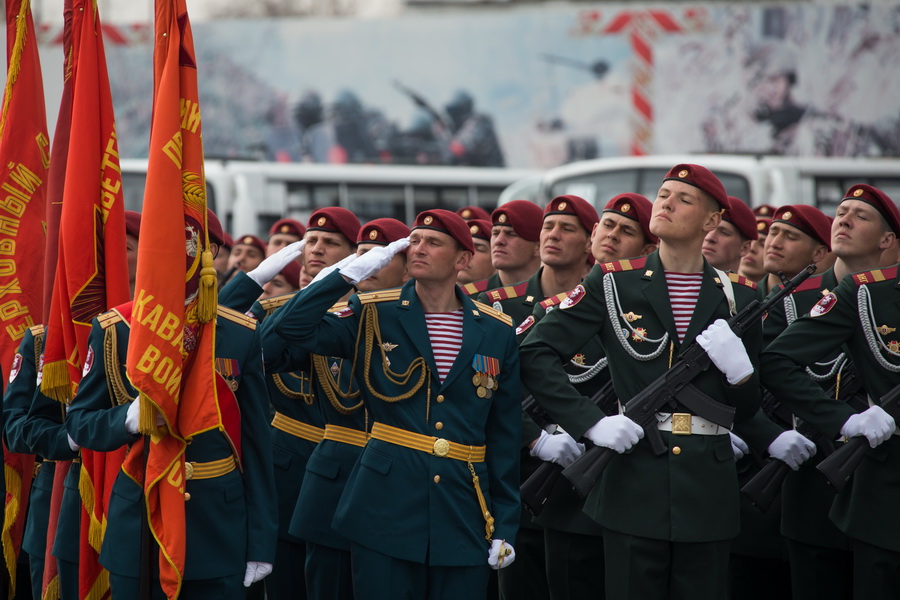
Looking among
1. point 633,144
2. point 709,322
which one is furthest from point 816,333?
point 633,144

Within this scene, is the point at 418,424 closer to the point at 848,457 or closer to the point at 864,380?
the point at 848,457

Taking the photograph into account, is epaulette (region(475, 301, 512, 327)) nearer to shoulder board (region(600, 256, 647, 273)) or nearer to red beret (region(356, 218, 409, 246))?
shoulder board (region(600, 256, 647, 273))

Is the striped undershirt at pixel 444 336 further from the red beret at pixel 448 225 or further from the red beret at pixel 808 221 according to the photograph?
the red beret at pixel 808 221

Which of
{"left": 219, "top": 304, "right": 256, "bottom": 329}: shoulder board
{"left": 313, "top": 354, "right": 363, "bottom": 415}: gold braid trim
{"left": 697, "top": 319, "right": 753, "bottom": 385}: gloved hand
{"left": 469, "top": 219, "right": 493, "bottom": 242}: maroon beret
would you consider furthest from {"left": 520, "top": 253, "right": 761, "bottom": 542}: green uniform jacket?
{"left": 469, "top": 219, "right": 493, "bottom": 242}: maroon beret

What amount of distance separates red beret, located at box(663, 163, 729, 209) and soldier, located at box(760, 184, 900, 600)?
0.74 metres

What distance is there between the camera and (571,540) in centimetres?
589

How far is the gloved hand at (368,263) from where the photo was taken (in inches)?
198

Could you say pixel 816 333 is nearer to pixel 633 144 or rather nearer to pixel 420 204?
pixel 420 204

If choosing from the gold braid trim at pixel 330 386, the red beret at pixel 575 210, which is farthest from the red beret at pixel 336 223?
the gold braid trim at pixel 330 386

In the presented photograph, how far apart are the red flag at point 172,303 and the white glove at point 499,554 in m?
1.29

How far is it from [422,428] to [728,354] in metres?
1.32

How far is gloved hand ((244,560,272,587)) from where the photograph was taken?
449 cm

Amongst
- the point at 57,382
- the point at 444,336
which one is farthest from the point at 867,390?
the point at 57,382

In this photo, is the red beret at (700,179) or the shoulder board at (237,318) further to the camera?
the red beret at (700,179)
